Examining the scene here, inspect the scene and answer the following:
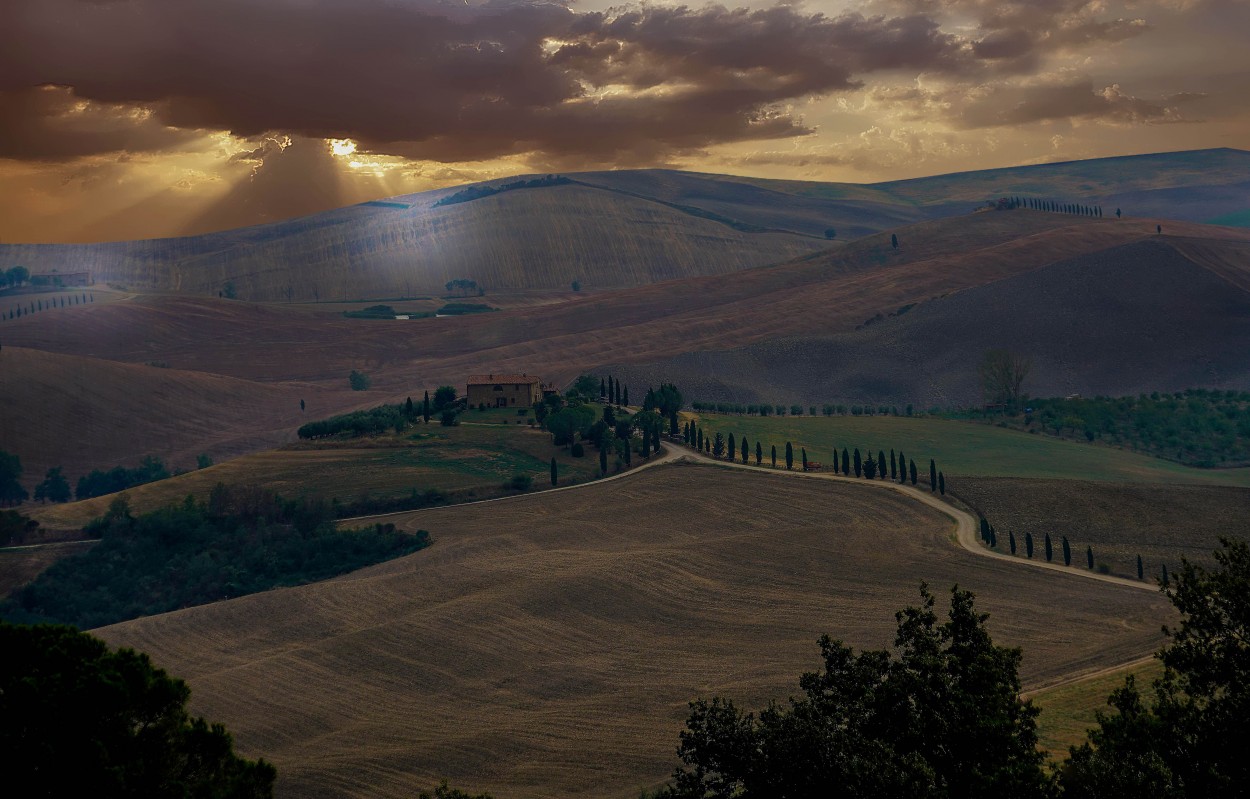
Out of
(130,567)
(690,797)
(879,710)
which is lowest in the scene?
(130,567)

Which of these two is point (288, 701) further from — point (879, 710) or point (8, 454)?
point (8, 454)

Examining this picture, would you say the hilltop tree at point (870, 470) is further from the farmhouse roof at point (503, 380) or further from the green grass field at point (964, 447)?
the farmhouse roof at point (503, 380)

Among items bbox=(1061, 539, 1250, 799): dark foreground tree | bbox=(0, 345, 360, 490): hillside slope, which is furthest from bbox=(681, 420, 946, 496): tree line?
bbox=(1061, 539, 1250, 799): dark foreground tree

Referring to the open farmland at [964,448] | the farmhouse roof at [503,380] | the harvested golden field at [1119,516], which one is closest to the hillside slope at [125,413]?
the farmhouse roof at [503,380]

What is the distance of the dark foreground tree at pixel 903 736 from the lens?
23.8 meters

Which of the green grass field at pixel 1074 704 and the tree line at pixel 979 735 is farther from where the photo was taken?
the green grass field at pixel 1074 704

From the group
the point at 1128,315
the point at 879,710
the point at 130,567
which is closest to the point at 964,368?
the point at 1128,315

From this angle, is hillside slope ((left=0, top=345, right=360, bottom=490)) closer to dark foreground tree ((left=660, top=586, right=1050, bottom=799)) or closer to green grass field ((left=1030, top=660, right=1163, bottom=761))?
green grass field ((left=1030, top=660, right=1163, bottom=761))

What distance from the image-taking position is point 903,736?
2538 centimetres

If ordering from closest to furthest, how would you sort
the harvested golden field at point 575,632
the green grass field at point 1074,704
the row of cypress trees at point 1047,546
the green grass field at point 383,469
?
1. the green grass field at point 1074,704
2. the harvested golden field at point 575,632
3. the row of cypress trees at point 1047,546
4. the green grass field at point 383,469

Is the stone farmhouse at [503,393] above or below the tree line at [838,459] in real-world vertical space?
above

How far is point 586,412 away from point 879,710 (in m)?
90.9

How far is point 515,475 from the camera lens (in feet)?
343

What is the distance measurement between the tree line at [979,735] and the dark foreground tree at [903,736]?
0.09 ft
